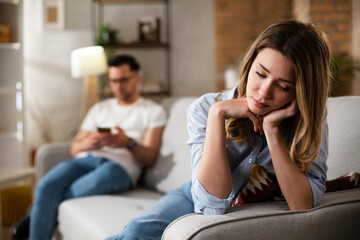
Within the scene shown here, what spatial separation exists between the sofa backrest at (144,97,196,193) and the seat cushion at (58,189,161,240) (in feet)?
0.33

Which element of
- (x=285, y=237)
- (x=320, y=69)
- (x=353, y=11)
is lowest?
(x=285, y=237)

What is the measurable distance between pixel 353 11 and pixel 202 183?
3745mm

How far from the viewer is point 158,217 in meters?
1.34

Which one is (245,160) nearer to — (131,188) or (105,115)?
(131,188)

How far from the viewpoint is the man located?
7.00 ft

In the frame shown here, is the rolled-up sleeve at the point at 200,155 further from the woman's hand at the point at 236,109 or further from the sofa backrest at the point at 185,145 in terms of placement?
the sofa backrest at the point at 185,145

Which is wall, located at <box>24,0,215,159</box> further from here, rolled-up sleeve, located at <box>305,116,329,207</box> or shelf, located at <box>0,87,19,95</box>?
rolled-up sleeve, located at <box>305,116,329,207</box>

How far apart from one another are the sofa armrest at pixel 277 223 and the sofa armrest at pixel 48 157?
1.67 meters

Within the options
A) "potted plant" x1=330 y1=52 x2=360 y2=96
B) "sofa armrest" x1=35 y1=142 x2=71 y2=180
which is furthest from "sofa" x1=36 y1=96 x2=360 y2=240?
"potted plant" x1=330 y1=52 x2=360 y2=96

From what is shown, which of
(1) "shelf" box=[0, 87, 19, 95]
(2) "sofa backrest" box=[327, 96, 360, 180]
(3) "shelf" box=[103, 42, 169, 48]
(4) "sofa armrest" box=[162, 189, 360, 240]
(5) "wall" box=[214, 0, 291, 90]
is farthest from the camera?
(5) "wall" box=[214, 0, 291, 90]

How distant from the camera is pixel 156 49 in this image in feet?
16.5

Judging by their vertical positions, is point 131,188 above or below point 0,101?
below

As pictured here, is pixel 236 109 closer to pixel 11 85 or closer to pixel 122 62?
pixel 122 62

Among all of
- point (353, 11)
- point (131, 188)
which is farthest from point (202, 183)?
point (353, 11)
